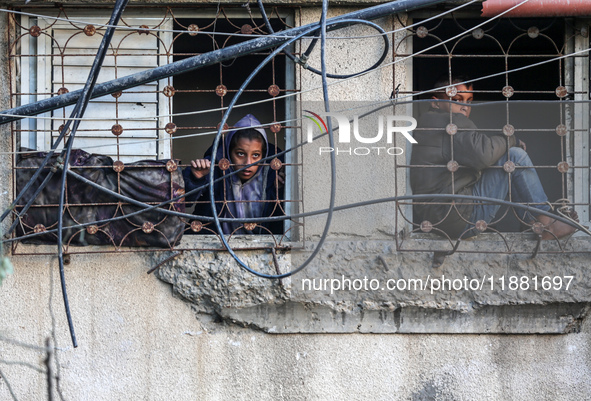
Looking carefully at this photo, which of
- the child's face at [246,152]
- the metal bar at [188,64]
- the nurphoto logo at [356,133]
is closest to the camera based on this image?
the metal bar at [188,64]

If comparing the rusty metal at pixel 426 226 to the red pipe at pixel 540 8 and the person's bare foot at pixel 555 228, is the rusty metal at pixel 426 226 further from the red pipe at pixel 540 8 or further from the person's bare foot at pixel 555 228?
the red pipe at pixel 540 8

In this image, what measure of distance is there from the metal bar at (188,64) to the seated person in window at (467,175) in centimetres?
84

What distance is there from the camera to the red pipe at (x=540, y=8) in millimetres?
3465

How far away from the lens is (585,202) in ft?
12.3

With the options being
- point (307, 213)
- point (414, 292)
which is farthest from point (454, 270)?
point (307, 213)

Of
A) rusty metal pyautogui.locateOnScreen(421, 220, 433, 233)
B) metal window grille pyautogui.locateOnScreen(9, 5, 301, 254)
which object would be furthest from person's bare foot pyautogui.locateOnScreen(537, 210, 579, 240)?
metal window grille pyautogui.locateOnScreen(9, 5, 301, 254)

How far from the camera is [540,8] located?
3.53 meters

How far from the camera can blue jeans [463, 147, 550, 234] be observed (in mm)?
3633

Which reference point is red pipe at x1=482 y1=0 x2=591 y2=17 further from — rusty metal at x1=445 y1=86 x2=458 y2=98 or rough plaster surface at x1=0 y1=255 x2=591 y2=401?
rough plaster surface at x1=0 y1=255 x2=591 y2=401

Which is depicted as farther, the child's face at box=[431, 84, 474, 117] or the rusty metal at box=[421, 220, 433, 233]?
the child's face at box=[431, 84, 474, 117]

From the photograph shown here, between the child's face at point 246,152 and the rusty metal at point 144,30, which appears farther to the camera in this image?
the child's face at point 246,152

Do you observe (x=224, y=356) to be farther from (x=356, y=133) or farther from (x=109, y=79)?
(x=109, y=79)

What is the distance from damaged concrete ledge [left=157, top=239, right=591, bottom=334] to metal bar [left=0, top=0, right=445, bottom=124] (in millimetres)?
1062

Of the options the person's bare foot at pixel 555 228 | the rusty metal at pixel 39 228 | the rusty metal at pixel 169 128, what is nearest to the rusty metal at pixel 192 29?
the rusty metal at pixel 169 128
